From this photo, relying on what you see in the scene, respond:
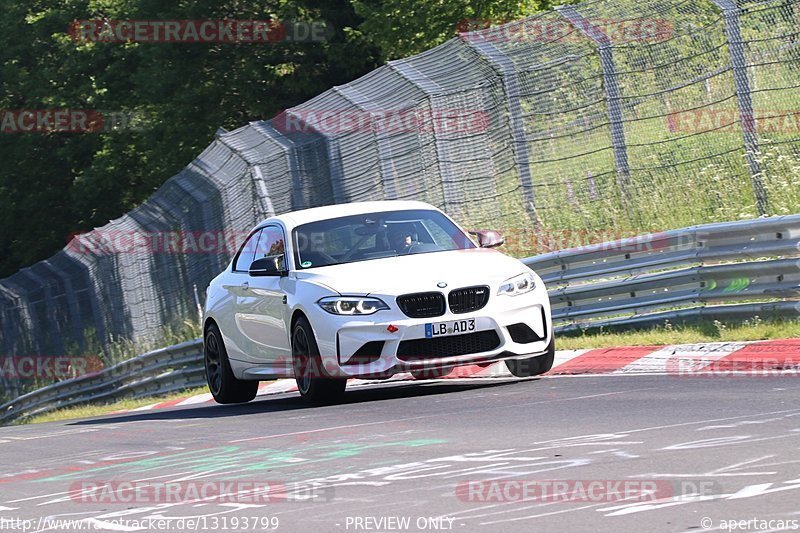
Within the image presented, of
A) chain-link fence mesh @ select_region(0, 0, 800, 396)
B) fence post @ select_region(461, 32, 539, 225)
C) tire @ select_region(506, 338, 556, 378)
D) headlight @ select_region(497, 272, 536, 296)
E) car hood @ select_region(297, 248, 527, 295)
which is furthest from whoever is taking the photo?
fence post @ select_region(461, 32, 539, 225)

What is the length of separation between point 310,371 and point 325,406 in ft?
1.19

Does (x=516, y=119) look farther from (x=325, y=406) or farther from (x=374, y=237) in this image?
(x=325, y=406)

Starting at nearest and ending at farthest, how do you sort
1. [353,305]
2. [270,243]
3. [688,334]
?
[353,305], [688,334], [270,243]

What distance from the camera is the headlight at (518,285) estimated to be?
1210 cm

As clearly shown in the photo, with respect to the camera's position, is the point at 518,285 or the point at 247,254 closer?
the point at 518,285

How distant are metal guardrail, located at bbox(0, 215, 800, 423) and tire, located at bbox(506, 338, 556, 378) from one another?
1884mm

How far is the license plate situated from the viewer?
11812mm

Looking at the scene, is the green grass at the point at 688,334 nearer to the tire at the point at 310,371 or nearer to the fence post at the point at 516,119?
the tire at the point at 310,371

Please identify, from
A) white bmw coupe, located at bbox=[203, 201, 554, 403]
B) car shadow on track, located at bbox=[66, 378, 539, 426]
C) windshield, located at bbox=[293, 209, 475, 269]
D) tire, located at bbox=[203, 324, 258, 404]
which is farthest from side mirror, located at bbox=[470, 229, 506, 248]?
tire, located at bbox=[203, 324, 258, 404]

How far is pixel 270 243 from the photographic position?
14.0m

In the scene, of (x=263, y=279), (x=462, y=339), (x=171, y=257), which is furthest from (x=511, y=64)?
(x=171, y=257)

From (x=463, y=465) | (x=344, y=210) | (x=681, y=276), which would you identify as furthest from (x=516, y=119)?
(x=463, y=465)

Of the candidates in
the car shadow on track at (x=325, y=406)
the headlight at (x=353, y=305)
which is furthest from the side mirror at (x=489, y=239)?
the headlight at (x=353, y=305)

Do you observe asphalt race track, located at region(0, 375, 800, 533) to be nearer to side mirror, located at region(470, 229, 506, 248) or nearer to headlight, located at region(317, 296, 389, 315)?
headlight, located at region(317, 296, 389, 315)
